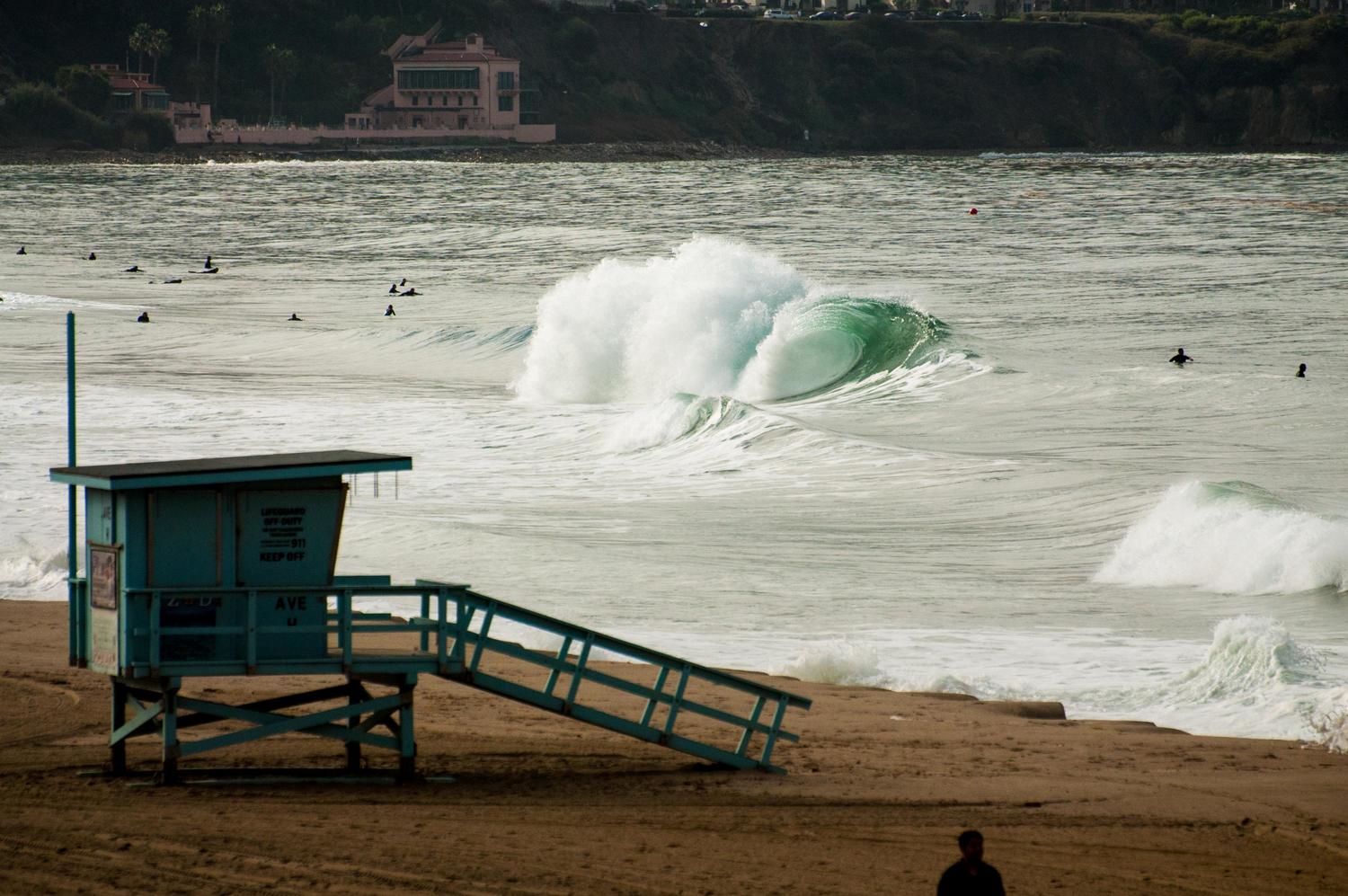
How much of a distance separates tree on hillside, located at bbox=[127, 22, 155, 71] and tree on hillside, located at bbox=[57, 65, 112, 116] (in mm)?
11991

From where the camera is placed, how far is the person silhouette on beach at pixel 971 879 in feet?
23.6

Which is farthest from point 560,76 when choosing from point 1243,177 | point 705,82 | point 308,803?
point 308,803

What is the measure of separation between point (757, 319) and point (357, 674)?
1085 inches

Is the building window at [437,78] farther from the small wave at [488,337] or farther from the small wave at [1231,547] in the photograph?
the small wave at [1231,547]

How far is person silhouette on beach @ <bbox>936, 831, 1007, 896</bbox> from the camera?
7207mm

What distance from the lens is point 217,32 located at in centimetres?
18038

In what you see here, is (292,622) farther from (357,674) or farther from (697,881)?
(697,881)

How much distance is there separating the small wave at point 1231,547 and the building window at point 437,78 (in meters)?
165

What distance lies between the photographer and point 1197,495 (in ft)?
67.0

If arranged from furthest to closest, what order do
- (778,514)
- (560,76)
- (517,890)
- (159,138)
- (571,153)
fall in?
(560,76) < (571,153) < (159,138) < (778,514) < (517,890)

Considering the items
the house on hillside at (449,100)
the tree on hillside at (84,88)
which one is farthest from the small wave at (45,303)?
the house on hillside at (449,100)

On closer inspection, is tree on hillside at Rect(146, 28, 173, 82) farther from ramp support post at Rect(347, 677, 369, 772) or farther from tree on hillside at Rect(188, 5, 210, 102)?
ramp support post at Rect(347, 677, 369, 772)

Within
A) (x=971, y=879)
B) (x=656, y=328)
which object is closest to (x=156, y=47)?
(x=656, y=328)

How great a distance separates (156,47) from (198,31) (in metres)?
6.39
